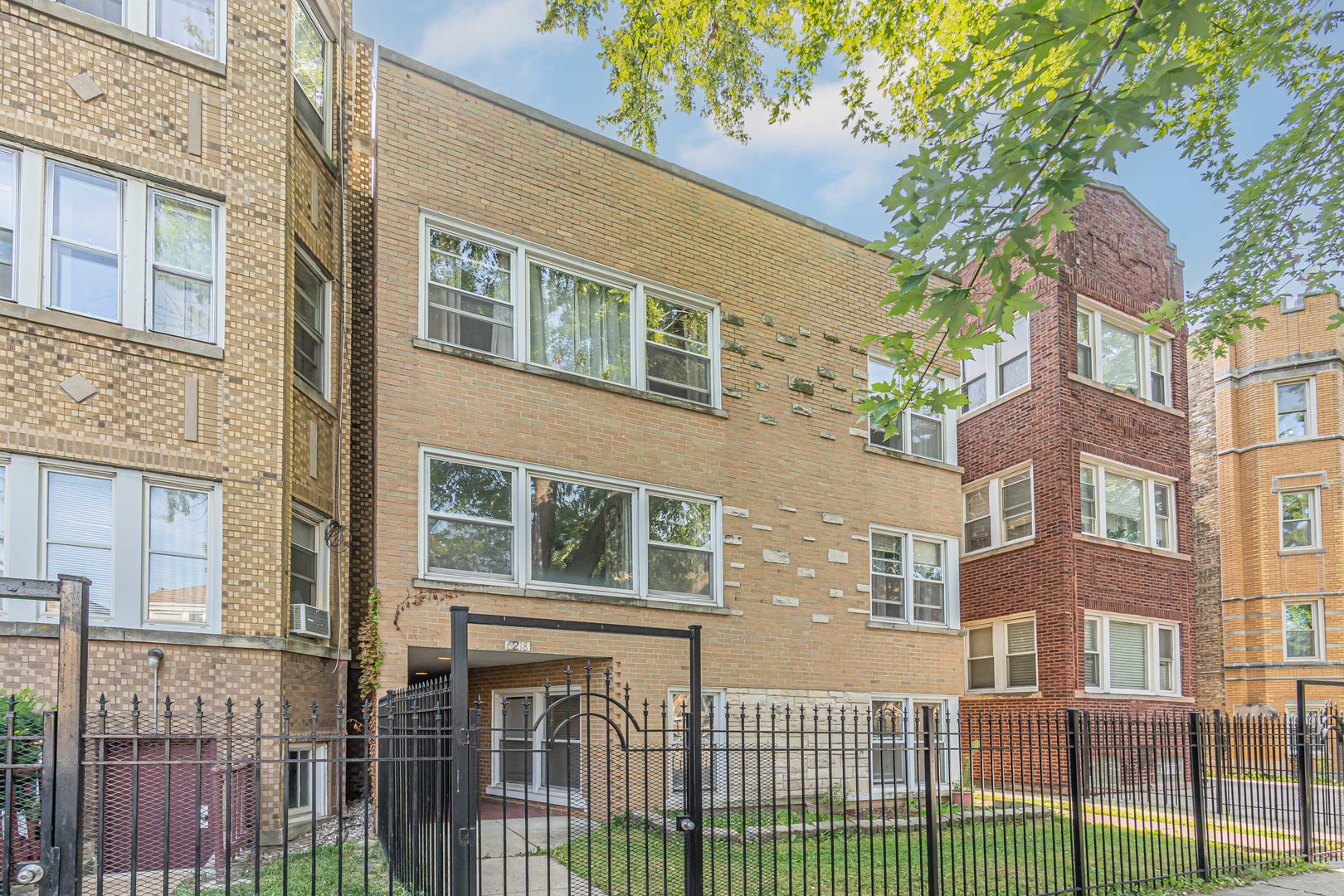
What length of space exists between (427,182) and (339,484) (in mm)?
3851

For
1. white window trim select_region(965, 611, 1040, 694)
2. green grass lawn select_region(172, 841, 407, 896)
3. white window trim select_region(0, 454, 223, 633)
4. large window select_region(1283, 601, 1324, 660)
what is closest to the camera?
green grass lawn select_region(172, 841, 407, 896)

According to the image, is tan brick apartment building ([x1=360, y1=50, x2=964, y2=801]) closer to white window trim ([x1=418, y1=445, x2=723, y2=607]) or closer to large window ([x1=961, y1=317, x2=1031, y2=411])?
white window trim ([x1=418, y1=445, x2=723, y2=607])

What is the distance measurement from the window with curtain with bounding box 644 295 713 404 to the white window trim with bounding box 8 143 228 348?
5.45m

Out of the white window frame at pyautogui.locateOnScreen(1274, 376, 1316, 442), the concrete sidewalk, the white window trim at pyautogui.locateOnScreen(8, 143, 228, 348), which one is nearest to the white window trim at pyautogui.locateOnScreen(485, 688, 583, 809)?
the white window trim at pyautogui.locateOnScreen(8, 143, 228, 348)

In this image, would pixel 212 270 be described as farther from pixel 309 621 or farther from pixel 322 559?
pixel 309 621

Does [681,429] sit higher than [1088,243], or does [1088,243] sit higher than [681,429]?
[1088,243]

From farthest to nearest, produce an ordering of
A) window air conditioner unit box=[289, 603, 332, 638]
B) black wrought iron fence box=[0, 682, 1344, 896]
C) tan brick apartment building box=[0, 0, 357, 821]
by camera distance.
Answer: window air conditioner unit box=[289, 603, 332, 638]
tan brick apartment building box=[0, 0, 357, 821]
black wrought iron fence box=[0, 682, 1344, 896]

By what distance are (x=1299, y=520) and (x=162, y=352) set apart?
88.6 ft

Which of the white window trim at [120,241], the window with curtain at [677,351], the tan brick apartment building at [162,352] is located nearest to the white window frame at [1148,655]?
the window with curtain at [677,351]

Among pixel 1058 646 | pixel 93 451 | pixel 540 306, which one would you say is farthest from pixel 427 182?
pixel 1058 646

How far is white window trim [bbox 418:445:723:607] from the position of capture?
11.1 meters

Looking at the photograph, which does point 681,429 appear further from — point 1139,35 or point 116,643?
point 1139,35

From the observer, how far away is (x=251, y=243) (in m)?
10.5

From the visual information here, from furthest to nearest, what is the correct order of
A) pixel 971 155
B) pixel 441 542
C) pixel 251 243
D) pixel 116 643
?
1. pixel 441 542
2. pixel 251 243
3. pixel 116 643
4. pixel 971 155
